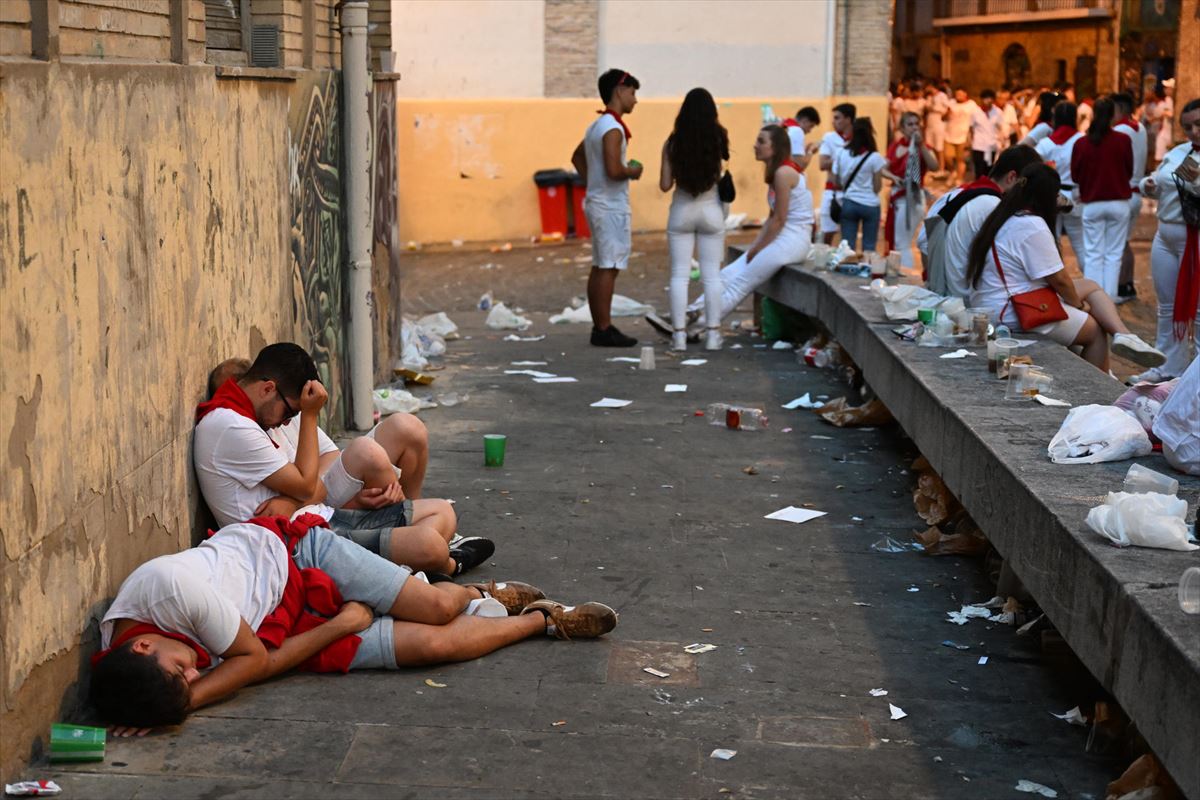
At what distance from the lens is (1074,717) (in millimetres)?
4926

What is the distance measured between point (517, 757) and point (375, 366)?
5940 millimetres

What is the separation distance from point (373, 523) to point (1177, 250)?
22.8 feet

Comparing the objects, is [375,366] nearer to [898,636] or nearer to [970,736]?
[898,636]

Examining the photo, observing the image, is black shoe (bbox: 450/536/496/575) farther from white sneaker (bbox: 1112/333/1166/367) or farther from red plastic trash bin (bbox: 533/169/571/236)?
red plastic trash bin (bbox: 533/169/571/236)

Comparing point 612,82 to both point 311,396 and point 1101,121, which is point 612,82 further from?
point 311,396

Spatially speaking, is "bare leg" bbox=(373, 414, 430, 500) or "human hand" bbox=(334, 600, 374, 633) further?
"bare leg" bbox=(373, 414, 430, 500)

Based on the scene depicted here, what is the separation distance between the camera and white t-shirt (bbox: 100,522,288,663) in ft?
15.2

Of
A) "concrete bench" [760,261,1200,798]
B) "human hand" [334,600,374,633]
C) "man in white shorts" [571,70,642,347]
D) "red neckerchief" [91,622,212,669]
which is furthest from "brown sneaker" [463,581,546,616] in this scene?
"man in white shorts" [571,70,642,347]

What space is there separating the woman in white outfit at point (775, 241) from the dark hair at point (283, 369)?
694cm

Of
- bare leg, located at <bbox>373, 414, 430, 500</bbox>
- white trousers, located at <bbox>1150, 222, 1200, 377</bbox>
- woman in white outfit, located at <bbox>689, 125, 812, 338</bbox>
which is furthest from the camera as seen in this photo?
woman in white outfit, located at <bbox>689, 125, 812, 338</bbox>

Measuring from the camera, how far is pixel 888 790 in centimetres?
439

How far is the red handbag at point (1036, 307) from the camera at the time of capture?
8.80m

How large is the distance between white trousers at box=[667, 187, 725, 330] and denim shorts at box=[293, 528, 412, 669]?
677cm

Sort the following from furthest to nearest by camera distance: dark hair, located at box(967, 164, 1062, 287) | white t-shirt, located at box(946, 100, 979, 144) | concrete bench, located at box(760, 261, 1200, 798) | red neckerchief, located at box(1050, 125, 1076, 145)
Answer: white t-shirt, located at box(946, 100, 979, 144) < red neckerchief, located at box(1050, 125, 1076, 145) < dark hair, located at box(967, 164, 1062, 287) < concrete bench, located at box(760, 261, 1200, 798)
